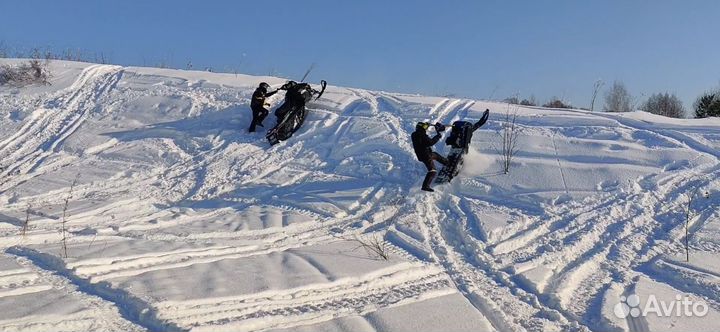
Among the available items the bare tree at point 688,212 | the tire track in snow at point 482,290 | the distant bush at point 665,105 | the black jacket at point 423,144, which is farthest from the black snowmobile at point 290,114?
the distant bush at point 665,105

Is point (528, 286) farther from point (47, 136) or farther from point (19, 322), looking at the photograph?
point (47, 136)

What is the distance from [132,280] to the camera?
4.73 m

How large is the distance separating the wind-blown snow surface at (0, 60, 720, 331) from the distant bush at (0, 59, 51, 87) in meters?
0.73

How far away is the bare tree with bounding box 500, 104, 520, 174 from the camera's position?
9.83 meters

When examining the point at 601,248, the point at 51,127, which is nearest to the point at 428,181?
the point at 601,248

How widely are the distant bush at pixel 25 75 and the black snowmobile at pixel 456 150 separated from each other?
12027mm

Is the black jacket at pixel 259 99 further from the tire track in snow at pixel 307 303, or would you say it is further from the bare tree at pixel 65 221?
the tire track in snow at pixel 307 303

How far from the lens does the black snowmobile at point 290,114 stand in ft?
39.2

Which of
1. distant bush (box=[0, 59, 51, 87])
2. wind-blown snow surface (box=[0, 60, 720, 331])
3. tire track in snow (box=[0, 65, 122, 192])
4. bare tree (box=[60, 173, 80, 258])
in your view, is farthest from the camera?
distant bush (box=[0, 59, 51, 87])

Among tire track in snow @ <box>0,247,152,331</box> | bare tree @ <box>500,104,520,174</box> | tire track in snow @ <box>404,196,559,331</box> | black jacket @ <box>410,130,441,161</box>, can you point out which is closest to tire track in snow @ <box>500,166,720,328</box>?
tire track in snow @ <box>404,196,559,331</box>

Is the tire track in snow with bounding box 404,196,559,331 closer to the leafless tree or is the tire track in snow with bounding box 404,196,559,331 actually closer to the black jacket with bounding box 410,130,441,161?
the leafless tree

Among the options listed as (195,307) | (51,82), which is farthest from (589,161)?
(51,82)

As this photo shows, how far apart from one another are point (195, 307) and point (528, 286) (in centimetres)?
312

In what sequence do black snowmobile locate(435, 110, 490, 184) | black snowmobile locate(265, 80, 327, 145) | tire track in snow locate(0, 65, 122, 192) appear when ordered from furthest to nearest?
black snowmobile locate(265, 80, 327, 145), tire track in snow locate(0, 65, 122, 192), black snowmobile locate(435, 110, 490, 184)
